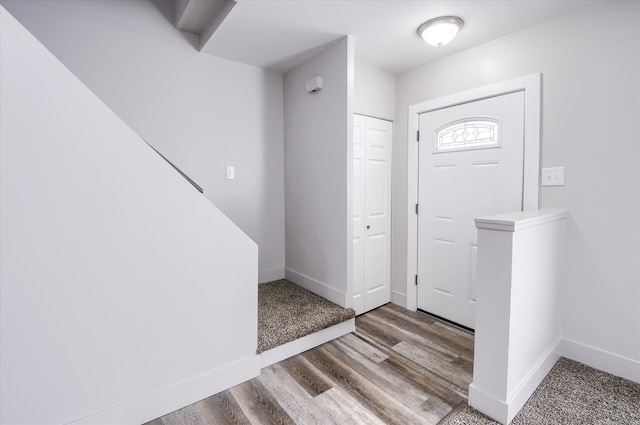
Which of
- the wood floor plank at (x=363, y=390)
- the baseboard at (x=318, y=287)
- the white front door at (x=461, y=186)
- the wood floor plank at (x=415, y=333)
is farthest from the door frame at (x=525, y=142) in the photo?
the wood floor plank at (x=363, y=390)

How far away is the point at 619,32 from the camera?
1891 millimetres

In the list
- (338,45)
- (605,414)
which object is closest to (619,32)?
(338,45)

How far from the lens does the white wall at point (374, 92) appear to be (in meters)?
2.88

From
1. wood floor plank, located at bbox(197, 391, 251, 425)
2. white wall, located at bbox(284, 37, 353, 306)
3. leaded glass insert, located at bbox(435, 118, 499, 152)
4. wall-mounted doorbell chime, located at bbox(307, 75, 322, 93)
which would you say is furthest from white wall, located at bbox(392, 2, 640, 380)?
wood floor plank, located at bbox(197, 391, 251, 425)

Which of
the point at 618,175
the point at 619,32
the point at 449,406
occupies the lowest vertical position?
the point at 449,406

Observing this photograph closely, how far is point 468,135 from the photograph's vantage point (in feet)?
8.59

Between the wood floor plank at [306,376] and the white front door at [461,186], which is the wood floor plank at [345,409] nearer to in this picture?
the wood floor plank at [306,376]

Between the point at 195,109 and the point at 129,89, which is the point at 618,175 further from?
the point at 129,89

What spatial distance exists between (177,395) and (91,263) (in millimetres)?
873

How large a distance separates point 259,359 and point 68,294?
3.77 feet

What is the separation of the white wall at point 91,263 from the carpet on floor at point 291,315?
0.42m

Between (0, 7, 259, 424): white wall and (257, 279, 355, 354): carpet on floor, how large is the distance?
16.5 inches

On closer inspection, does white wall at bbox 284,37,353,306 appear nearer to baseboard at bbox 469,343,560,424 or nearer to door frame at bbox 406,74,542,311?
door frame at bbox 406,74,542,311

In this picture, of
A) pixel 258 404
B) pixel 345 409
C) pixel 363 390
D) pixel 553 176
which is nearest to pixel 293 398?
pixel 258 404
